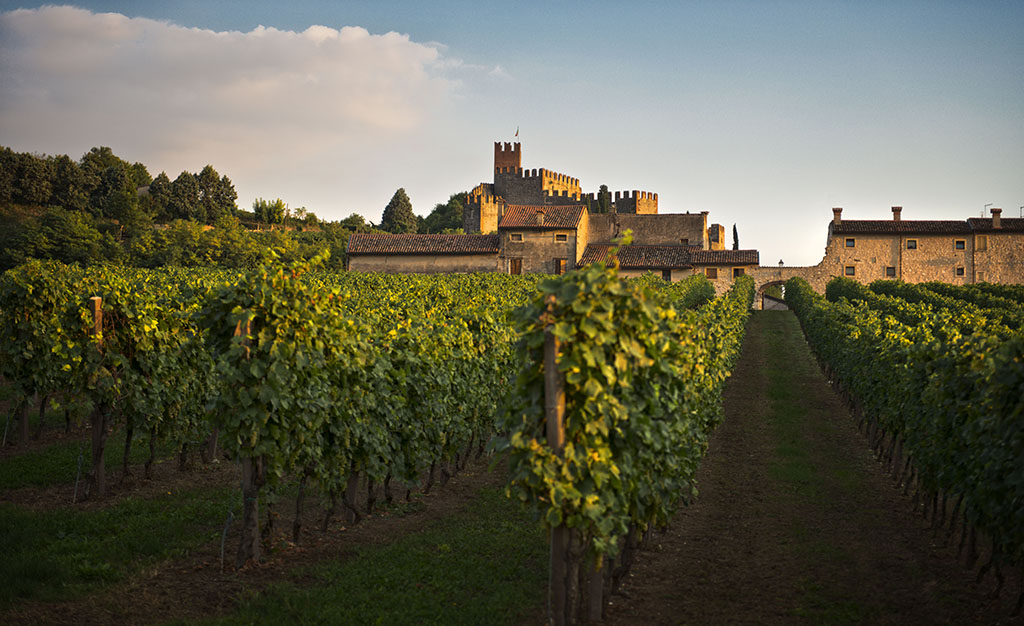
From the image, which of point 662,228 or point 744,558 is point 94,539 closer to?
point 744,558

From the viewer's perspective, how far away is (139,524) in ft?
31.0

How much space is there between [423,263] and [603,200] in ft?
140

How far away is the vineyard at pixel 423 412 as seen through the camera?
619 centimetres

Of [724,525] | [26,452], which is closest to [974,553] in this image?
[724,525]

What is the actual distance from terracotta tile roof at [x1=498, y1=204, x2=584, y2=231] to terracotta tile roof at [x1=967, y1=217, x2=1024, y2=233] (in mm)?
30621

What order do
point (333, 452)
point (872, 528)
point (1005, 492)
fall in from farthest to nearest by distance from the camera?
point (872, 528), point (333, 452), point (1005, 492)

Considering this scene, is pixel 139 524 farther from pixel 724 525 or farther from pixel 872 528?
pixel 872 528

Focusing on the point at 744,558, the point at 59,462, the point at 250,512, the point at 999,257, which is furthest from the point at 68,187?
the point at 999,257

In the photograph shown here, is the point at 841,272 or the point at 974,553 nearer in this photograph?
the point at 974,553

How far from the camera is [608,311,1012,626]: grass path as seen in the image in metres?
7.49

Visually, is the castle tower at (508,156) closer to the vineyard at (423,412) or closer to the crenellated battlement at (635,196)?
the crenellated battlement at (635,196)

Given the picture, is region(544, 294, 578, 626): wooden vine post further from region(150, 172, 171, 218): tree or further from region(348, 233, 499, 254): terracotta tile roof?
region(150, 172, 171, 218): tree

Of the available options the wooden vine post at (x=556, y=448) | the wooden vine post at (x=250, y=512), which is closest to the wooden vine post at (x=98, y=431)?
the wooden vine post at (x=250, y=512)

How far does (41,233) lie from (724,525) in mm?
55186
